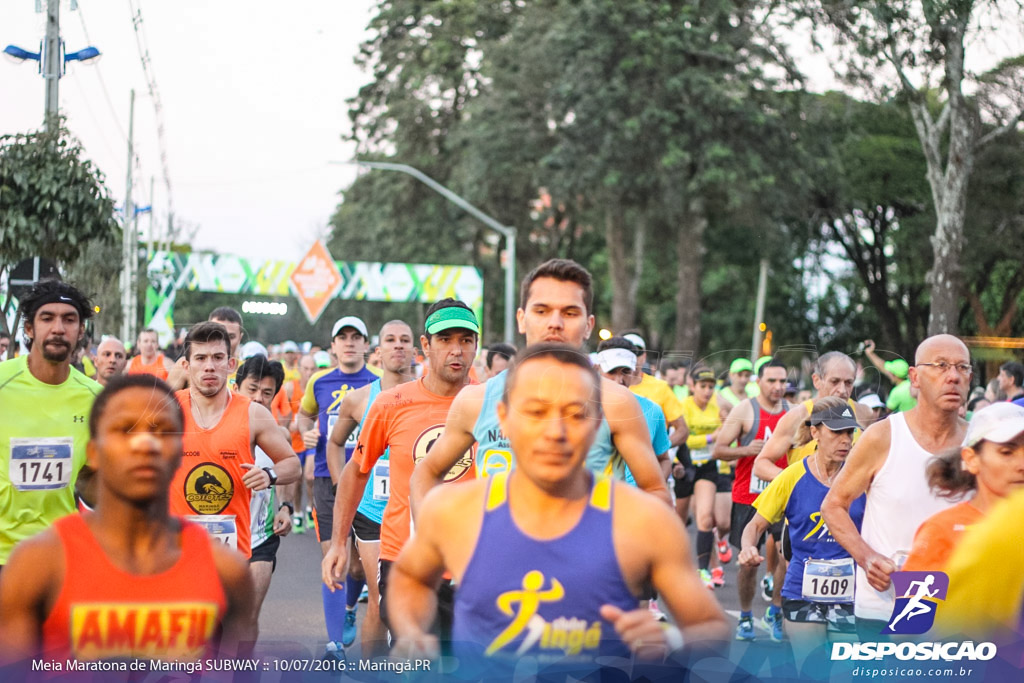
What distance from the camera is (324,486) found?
8805 millimetres

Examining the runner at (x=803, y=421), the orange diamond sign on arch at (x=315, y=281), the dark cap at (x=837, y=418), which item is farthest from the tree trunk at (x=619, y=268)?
the dark cap at (x=837, y=418)

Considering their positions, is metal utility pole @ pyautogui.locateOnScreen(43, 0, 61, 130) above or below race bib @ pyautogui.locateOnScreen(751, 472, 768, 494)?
above

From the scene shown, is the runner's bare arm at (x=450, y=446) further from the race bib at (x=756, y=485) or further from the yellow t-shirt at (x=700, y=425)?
the yellow t-shirt at (x=700, y=425)

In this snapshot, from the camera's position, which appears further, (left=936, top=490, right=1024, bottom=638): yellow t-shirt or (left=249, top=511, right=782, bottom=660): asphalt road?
(left=249, top=511, right=782, bottom=660): asphalt road

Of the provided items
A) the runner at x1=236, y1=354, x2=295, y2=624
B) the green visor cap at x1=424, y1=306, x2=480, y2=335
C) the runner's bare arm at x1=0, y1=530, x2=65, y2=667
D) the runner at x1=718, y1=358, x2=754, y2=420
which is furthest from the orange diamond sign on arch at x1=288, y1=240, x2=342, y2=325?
the runner at x1=718, y1=358, x2=754, y2=420

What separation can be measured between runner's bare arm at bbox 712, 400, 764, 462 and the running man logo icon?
4979 millimetres

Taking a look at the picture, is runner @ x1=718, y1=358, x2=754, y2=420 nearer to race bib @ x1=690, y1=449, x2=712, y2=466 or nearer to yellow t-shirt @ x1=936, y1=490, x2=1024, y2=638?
race bib @ x1=690, y1=449, x2=712, y2=466

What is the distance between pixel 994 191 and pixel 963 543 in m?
26.6

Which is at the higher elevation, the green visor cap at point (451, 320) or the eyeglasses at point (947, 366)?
the green visor cap at point (451, 320)

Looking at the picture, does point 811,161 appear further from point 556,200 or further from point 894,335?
point 894,335

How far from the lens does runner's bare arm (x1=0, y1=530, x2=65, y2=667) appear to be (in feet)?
8.79

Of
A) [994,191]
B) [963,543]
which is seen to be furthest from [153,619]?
[994,191]

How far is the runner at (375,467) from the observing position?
6.58m

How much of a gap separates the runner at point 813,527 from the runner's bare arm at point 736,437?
5.38 feet
